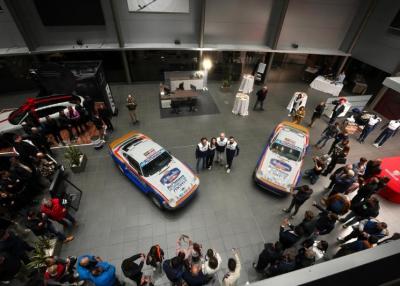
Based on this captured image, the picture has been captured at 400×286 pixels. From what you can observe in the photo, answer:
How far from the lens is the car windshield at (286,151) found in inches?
292

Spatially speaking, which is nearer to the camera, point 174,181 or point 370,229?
point 370,229

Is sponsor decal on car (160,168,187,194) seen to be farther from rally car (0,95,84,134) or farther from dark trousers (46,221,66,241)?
rally car (0,95,84,134)

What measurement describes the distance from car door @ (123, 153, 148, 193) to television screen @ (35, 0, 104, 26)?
965cm

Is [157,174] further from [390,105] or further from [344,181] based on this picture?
[390,105]

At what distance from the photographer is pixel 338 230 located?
6539 mm

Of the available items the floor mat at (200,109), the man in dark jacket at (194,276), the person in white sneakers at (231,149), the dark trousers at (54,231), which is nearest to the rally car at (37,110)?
the floor mat at (200,109)

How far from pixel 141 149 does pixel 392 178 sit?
9114 millimetres

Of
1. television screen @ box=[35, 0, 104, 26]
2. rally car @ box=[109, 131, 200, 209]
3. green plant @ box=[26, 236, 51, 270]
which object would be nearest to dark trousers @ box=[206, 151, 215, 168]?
rally car @ box=[109, 131, 200, 209]

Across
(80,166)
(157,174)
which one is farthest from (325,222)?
(80,166)

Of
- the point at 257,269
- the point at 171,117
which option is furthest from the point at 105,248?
the point at 171,117

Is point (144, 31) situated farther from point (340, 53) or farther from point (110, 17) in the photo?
point (340, 53)

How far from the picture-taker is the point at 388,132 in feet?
29.9

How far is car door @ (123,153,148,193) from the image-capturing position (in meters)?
6.70

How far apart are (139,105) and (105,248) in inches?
320
